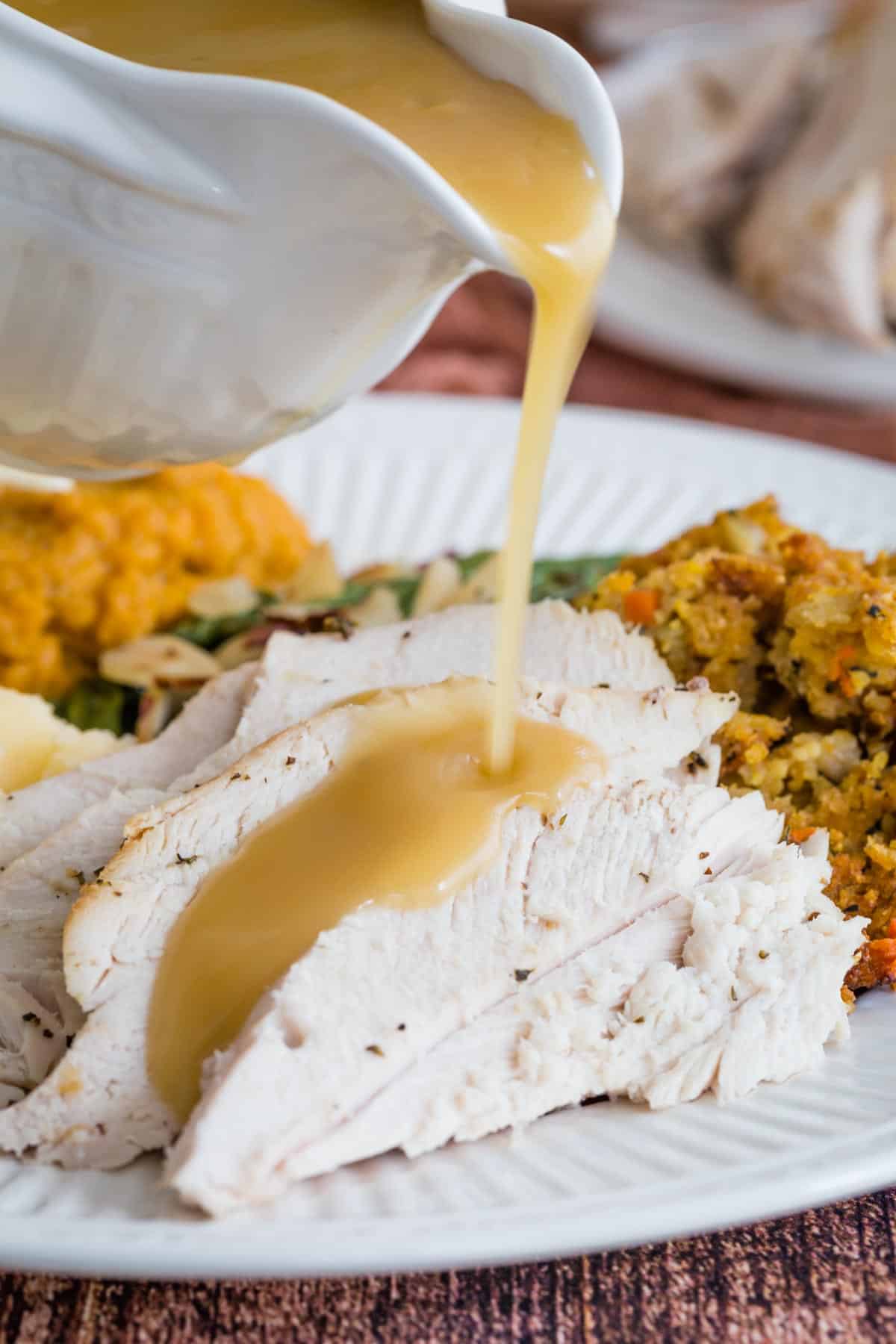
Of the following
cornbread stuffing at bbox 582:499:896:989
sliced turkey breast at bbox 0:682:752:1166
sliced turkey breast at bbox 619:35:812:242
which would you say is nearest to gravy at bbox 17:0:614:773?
sliced turkey breast at bbox 0:682:752:1166

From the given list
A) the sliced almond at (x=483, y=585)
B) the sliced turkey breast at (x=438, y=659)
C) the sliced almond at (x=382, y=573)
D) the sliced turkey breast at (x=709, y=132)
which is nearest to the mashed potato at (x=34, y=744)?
the sliced turkey breast at (x=438, y=659)

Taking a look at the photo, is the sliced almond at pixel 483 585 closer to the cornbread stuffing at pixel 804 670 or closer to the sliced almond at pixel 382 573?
the sliced almond at pixel 382 573

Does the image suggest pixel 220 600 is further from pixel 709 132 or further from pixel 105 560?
pixel 709 132

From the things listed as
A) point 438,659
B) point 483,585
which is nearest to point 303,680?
point 438,659

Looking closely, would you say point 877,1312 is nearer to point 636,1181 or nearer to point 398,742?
point 636,1181

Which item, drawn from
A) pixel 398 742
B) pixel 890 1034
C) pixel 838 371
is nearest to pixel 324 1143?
pixel 398 742

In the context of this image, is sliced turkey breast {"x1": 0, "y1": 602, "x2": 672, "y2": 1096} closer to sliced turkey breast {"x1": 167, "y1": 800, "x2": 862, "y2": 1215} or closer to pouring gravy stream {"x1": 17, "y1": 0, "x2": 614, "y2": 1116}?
pouring gravy stream {"x1": 17, "y1": 0, "x2": 614, "y2": 1116}
